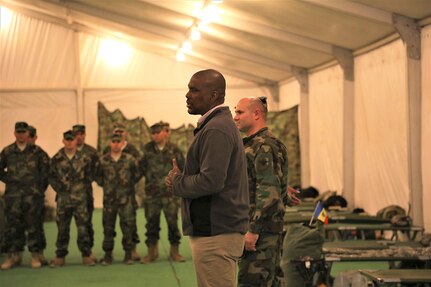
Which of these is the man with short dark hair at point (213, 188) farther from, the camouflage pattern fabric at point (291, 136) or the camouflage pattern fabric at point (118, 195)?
the camouflage pattern fabric at point (291, 136)

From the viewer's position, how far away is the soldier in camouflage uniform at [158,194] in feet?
28.9

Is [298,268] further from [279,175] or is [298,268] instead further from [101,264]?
[101,264]

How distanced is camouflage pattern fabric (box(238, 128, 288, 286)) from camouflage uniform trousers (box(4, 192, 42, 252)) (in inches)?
195

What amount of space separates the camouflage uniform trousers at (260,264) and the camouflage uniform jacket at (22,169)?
4.94 meters

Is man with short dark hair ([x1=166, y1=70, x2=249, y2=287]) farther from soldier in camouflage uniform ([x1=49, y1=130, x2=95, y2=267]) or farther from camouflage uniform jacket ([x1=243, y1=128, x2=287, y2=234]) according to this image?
soldier in camouflage uniform ([x1=49, y1=130, x2=95, y2=267])

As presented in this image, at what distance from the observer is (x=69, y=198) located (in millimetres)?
8656

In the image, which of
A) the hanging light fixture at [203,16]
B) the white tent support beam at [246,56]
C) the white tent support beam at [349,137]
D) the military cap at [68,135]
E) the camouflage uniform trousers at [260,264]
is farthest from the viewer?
the white tent support beam at [246,56]

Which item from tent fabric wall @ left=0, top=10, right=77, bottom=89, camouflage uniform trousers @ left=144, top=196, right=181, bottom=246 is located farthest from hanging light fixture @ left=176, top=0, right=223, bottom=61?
tent fabric wall @ left=0, top=10, right=77, bottom=89

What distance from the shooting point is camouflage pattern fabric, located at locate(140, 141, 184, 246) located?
347 inches

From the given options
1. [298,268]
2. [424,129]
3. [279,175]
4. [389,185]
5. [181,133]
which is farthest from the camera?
[181,133]

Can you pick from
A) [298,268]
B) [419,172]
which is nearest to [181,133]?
[419,172]

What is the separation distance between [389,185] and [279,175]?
5.98m

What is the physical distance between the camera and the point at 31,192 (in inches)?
339

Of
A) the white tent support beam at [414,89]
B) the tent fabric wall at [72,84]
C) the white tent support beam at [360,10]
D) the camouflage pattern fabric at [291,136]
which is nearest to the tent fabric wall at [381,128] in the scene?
the white tent support beam at [414,89]
